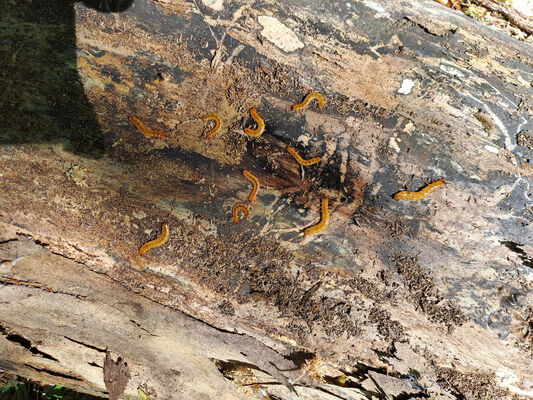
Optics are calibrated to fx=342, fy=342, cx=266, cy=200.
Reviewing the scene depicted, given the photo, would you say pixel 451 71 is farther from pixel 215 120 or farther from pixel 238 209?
pixel 238 209

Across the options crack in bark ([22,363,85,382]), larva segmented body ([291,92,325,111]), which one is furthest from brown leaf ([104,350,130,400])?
larva segmented body ([291,92,325,111])

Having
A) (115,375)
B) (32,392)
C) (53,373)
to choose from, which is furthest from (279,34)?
(32,392)

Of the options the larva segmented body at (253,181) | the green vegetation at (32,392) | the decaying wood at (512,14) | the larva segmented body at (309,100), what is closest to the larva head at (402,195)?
the larva segmented body at (309,100)

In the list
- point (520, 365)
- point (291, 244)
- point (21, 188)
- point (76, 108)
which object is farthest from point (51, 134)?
point (520, 365)

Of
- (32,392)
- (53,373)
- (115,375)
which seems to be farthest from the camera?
(32,392)

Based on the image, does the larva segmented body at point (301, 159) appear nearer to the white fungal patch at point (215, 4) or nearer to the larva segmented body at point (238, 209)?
the larva segmented body at point (238, 209)

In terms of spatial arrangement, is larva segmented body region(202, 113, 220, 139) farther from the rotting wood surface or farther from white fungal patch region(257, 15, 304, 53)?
white fungal patch region(257, 15, 304, 53)

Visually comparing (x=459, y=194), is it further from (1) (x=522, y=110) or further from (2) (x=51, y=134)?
(2) (x=51, y=134)
